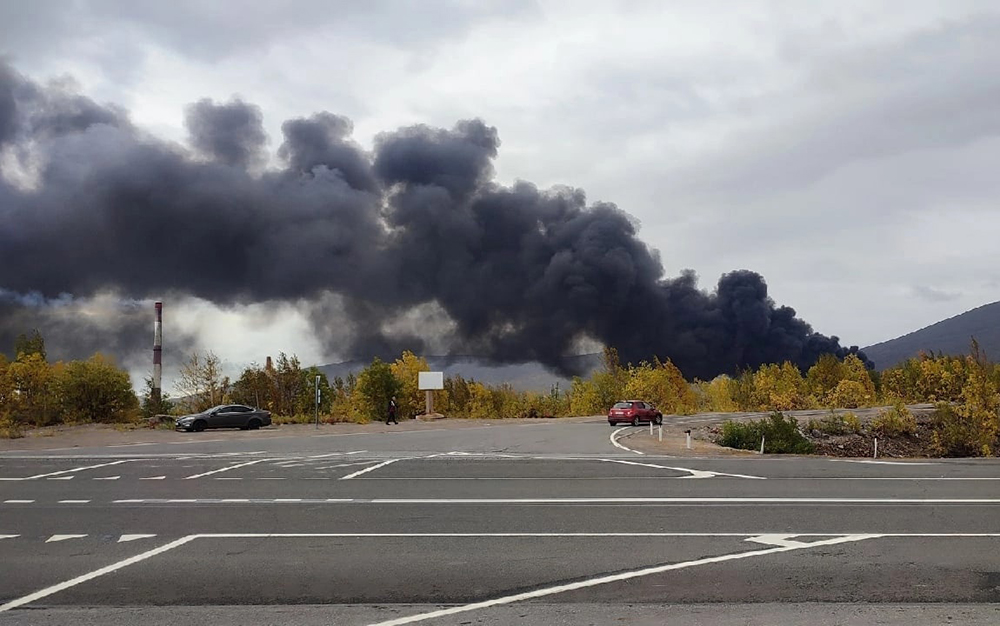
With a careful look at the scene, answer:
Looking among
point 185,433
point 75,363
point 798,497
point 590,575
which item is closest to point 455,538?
point 590,575

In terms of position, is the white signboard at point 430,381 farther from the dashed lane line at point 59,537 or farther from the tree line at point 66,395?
the dashed lane line at point 59,537

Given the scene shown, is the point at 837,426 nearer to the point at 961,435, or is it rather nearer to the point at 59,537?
the point at 961,435

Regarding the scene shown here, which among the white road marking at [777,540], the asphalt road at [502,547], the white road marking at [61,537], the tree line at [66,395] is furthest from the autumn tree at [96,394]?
the white road marking at [777,540]

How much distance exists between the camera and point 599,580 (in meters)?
7.43

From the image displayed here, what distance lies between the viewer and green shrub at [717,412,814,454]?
29.5 metres

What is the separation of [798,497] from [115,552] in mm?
10000

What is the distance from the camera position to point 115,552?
8.80m

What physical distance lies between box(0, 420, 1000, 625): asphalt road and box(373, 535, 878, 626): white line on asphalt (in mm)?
36

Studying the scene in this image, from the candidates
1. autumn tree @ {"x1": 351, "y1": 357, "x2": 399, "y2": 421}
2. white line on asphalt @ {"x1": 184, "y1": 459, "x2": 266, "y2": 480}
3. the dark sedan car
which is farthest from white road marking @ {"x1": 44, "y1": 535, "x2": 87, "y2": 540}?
autumn tree @ {"x1": 351, "y1": 357, "x2": 399, "y2": 421}

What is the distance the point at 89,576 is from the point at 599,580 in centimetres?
485

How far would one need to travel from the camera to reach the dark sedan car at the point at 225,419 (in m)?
39.4

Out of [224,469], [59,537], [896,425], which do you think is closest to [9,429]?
[224,469]

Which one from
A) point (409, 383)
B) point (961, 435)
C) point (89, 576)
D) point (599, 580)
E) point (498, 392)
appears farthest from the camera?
point (498, 392)

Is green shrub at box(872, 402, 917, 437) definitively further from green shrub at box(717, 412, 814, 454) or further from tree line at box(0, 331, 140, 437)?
tree line at box(0, 331, 140, 437)
